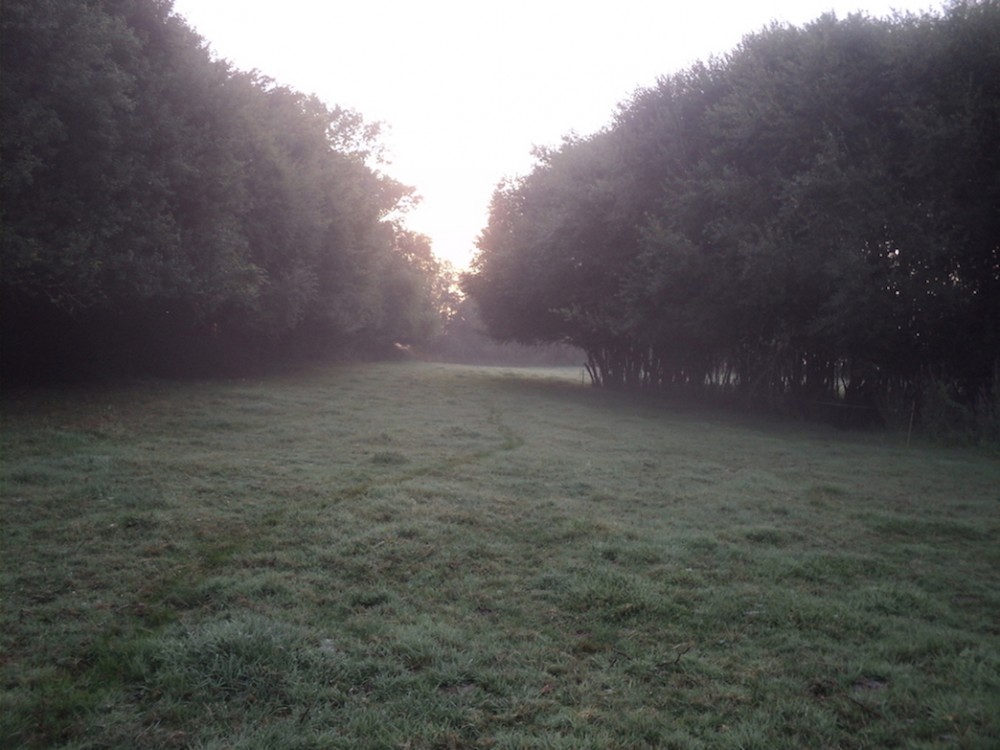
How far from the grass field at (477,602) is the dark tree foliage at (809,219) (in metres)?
6.96

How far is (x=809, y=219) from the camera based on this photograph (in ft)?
56.9

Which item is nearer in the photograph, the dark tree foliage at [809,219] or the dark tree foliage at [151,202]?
the dark tree foliage at [151,202]

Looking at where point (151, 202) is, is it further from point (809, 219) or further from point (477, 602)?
point (809, 219)

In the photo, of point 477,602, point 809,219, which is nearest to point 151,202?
point 477,602

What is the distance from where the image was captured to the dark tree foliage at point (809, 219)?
1578 centimetres

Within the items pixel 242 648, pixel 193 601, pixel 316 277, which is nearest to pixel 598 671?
pixel 242 648

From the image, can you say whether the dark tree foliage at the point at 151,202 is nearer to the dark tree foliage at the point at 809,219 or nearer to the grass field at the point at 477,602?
Answer: the grass field at the point at 477,602

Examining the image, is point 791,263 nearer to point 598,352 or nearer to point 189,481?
point 598,352

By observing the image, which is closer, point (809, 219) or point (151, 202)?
point (151, 202)

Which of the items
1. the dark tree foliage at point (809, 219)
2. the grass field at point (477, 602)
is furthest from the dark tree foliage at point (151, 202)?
the dark tree foliage at point (809, 219)

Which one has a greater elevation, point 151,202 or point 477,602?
point 151,202

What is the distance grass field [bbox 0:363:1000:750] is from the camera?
144 inches

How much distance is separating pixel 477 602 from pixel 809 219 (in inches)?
597

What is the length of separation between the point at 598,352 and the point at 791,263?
12.2m
